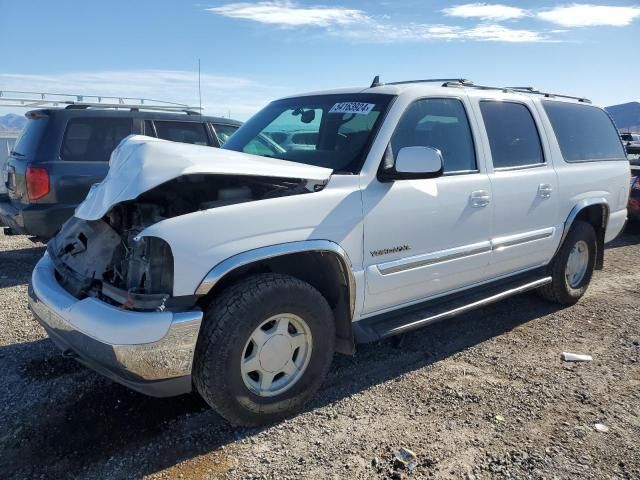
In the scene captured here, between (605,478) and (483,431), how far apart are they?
0.63 m

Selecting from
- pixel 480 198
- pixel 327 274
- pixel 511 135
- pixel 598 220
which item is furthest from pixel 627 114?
pixel 327 274

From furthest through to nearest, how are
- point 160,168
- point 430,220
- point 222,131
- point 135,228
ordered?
point 222,131
point 430,220
point 135,228
point 160,168

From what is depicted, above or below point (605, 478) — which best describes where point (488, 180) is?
above

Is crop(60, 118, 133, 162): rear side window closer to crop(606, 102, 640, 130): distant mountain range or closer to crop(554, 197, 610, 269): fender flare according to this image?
crop(554, 197, 610, 269): fender flare

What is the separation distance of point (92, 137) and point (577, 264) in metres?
5.70

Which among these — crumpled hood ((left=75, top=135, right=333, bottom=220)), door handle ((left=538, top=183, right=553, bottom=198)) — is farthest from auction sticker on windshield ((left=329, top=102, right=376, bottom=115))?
door handle ((left=538, top=183, right=553, bottom=198))

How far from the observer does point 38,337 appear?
418 centimetres

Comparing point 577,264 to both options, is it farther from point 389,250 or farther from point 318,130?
point 318,130

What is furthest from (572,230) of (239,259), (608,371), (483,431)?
(239,259)

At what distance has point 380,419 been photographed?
3068mm

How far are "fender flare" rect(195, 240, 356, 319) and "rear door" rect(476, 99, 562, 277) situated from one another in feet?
4.84

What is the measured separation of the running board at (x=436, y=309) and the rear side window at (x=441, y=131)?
982 millimetres

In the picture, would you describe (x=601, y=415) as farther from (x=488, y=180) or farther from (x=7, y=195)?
(x=7, y=195)

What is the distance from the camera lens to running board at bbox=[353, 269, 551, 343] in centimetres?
329
